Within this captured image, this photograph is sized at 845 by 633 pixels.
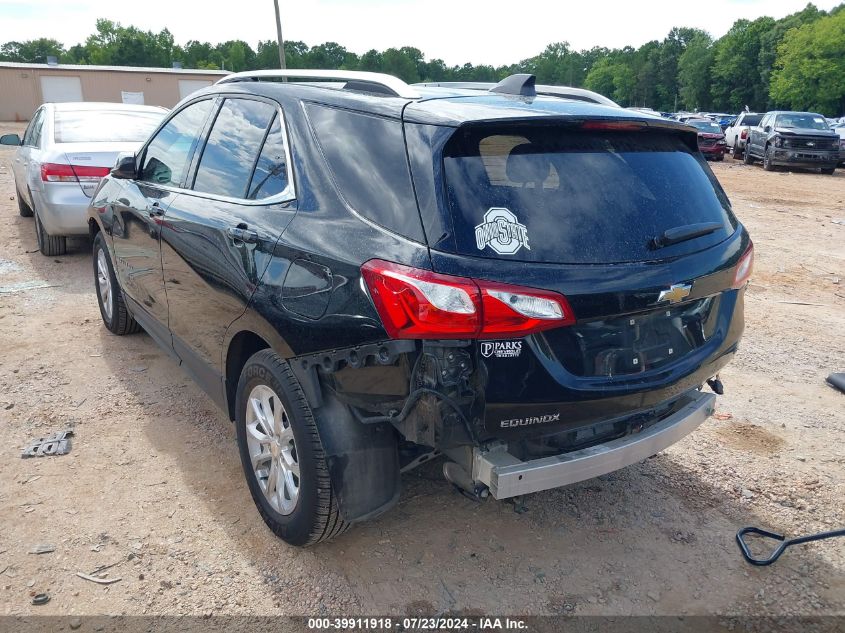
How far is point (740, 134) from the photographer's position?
2492cm

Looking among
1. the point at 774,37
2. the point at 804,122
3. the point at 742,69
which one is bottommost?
the point at 804,122

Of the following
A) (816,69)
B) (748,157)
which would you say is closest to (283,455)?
(748,157)

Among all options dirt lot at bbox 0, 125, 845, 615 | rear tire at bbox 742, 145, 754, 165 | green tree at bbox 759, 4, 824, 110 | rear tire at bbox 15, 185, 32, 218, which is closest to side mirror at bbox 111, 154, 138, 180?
dirt lot at bbox 0, 125, 845, 615

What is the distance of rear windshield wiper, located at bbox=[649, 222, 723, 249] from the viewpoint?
2.61 meters

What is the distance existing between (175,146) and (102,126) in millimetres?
4589

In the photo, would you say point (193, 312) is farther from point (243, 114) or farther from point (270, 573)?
point (270, 573)

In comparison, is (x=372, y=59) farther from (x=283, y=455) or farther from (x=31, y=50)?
(x=283, y=455)

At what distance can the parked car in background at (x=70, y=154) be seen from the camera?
714 centimetres

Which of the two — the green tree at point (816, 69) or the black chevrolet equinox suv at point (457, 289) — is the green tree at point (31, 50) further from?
the black chevrolet equinox suv at point (457, 289)

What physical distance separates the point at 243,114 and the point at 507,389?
6.61 ft

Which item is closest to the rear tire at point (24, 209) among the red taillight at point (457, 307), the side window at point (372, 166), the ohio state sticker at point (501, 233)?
the side window at point (372, 166)

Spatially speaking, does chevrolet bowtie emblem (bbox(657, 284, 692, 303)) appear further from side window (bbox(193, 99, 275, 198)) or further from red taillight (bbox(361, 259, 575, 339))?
side window (bbox(193, 99, 275, 198))

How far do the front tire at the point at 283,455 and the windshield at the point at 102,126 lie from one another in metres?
5.74

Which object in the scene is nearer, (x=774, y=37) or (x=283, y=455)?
(x=283, y=455)
